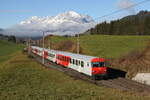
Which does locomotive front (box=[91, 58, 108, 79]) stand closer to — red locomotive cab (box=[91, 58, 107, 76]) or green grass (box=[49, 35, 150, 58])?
red locomotive cab (box=[91, 58, 107, 76])

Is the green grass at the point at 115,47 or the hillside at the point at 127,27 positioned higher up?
the hillside at the point at 127,27

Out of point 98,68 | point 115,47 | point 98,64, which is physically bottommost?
point 98,68

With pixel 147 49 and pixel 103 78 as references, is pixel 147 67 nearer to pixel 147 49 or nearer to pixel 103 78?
pixel 103 78

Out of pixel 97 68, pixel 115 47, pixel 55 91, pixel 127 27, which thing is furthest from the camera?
pixel 127 27

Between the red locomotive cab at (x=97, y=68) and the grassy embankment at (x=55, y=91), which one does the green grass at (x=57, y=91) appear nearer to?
the grassy embankment at (x=55, y=91)

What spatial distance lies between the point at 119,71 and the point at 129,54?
41.7ft

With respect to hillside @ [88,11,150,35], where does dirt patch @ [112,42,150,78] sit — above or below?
below

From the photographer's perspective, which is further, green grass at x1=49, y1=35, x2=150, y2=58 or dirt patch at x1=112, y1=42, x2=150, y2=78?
green grass at x1=49, y1=35, x2=150, y2=58

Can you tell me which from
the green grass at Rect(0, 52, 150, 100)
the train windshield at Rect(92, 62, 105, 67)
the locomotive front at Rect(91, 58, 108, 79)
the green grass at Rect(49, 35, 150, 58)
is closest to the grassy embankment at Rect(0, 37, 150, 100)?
the green grass at Rect(0, 52, 150, 100)

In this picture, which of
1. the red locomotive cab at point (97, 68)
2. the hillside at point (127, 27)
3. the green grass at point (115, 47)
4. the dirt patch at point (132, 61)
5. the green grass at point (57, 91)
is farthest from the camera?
the hillside at point (127, 27)

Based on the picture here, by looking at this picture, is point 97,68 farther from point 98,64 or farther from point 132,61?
point 132,61

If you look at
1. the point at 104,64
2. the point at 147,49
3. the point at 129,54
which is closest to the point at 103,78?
the point at 104,64

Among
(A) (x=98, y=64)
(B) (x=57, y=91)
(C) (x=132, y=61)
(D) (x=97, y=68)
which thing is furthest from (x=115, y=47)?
(B) (x=57, y=91)

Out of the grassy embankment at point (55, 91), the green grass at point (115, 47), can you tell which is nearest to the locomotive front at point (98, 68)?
the grassy embankment at point (55, 91)
